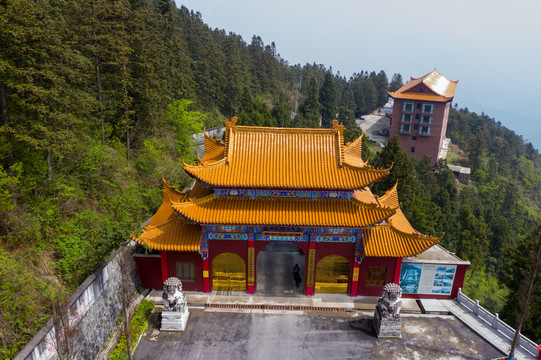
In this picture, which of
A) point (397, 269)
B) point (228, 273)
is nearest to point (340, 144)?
point (397, 269)

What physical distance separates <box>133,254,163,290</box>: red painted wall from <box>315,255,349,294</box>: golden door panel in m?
8.21

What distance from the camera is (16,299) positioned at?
37.8 ft

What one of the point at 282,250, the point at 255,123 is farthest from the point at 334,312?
the point at 255,123

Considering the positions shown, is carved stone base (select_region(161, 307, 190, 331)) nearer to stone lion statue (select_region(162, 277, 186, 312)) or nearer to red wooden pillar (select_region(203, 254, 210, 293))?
stone lion statue (select_region(162, 277, 186, 312))

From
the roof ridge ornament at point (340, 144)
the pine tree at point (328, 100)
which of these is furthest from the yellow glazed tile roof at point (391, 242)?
the pine tree at point (328, 100)

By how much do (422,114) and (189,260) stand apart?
5473cm

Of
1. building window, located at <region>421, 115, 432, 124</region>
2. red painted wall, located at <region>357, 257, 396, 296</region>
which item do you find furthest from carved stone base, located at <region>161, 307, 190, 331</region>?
building window, located at <region>421, 115, 432, 124</region>

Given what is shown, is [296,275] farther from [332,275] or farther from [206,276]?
[206,276]

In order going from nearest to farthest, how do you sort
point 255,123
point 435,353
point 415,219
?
point 435,353 → point 415,219 → point 255,123

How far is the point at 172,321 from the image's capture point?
16.4 meters

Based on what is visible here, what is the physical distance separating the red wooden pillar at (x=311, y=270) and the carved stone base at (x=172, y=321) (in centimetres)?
637

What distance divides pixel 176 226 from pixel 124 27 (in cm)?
1452

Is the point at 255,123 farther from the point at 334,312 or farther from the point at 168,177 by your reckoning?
the point at 334,312

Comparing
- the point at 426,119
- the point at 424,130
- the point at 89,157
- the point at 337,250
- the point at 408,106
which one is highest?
the point at 408,106
